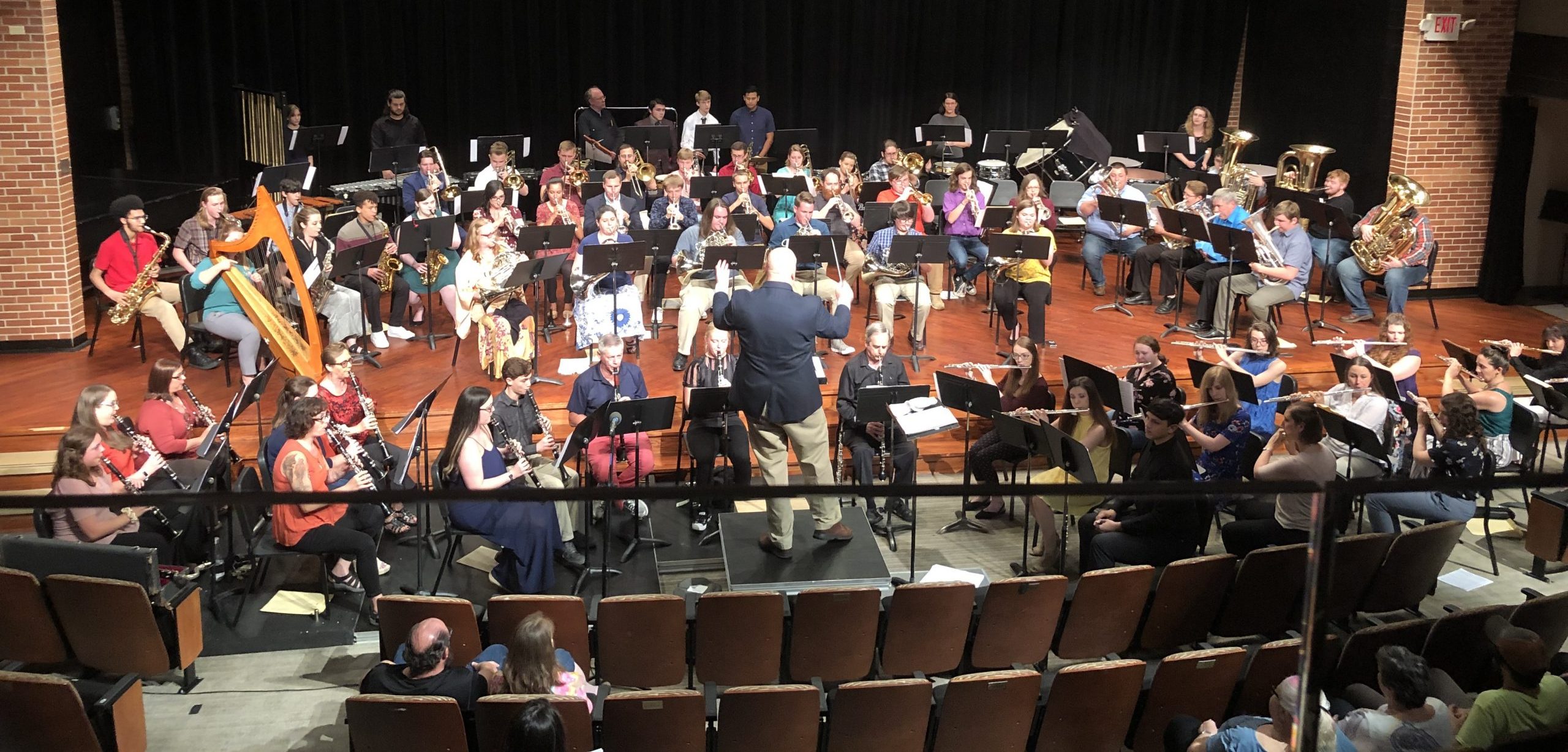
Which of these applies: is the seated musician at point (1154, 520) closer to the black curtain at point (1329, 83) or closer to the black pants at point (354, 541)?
the black pants at point (354, 541)

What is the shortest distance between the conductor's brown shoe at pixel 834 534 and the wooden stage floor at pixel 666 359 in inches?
59.2

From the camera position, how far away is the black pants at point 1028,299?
31.9ft

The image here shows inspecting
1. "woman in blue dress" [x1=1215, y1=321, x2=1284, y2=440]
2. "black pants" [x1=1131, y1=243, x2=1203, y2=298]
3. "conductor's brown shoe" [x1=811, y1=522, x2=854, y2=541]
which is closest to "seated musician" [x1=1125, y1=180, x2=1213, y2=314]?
"black pants" [x1=1131, y1=243, x2=1203, y2=298]

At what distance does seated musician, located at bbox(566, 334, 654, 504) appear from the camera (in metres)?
7.31

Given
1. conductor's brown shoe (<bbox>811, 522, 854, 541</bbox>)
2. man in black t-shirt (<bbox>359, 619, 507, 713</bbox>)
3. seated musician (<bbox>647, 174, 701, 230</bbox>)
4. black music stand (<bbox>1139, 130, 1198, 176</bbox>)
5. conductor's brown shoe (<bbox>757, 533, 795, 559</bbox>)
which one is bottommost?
conductor's brown shoe (<bbox>757, 533, 795, 559</bbox>)

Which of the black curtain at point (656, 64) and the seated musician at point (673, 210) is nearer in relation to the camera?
the seated musician at point (673, 210)

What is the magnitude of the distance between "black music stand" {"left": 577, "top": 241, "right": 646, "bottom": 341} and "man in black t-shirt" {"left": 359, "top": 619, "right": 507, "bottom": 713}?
4.21 metres

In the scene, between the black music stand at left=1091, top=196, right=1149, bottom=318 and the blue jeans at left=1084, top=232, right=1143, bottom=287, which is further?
the blue jeans at left=1084, top=232, right=1143, bottom=287

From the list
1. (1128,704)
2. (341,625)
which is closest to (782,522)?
(341,625)

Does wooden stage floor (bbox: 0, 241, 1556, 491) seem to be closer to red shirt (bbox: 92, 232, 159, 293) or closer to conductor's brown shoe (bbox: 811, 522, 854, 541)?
red shirt (bbox: 92, 232, 159, 293)

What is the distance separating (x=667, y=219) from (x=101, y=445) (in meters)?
5.18

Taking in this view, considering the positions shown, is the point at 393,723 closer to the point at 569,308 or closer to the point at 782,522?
the point at 782,522

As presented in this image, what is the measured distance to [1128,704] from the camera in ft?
14.8

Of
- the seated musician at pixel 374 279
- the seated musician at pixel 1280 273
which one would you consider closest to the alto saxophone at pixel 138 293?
the seated musician at pixel 374 279
